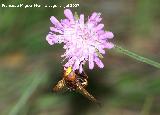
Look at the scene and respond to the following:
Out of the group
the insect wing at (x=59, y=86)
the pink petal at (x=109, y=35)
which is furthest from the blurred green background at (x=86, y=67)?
the pink petal at (x=109, y=35)

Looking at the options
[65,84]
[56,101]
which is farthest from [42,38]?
[65,84]

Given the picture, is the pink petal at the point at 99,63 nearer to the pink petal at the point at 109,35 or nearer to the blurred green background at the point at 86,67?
the pink petal at the point at 109,35

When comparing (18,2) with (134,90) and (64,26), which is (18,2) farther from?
(64,26)

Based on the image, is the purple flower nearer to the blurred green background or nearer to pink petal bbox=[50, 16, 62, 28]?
pink petal bbox=[50, 16, 62, 28]

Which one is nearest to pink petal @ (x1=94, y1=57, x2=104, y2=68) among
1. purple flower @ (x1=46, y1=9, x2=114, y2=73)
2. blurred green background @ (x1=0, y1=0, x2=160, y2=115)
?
purple flower @ (x1=46, y1=9, x2=114, y2=73)

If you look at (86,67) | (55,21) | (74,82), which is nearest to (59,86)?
(74,82)

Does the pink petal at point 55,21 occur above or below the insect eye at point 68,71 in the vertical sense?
above

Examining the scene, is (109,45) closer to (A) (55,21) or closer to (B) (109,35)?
(B) (109,35)
